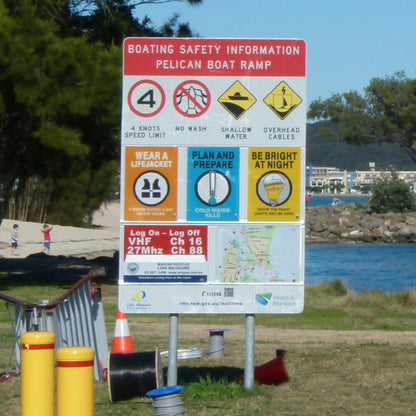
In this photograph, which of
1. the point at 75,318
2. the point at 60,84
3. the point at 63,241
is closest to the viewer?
the point at 75,318

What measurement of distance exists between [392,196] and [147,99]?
69569 mm

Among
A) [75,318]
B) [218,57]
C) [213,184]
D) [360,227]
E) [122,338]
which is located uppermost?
[218,57]

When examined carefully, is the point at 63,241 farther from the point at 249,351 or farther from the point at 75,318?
the point at 249,351

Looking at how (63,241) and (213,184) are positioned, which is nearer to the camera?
(213,184)

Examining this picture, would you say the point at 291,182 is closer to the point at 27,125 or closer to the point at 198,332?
the point at 198,332

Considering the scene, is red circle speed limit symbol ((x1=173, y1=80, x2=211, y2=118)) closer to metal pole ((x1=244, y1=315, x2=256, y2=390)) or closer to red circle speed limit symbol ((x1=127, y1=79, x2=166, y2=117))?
red circle speed limit symbol ((x1=127, y1=79, x2=166, y2=117))

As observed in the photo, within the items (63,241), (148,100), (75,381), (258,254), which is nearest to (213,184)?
(258,254)

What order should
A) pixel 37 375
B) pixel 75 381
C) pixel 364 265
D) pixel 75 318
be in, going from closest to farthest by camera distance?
pixel 75 381 < pixel 37 375 < pixel 75 318 < pixel 364 265

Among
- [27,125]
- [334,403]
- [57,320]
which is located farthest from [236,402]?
[27,125]

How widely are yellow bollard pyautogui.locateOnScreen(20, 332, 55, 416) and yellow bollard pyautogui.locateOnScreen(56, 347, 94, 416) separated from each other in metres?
0.44

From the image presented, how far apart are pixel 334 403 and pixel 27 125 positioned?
12.8 meters

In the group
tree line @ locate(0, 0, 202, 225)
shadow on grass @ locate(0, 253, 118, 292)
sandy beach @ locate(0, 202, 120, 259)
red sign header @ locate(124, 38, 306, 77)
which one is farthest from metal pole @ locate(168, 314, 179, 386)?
sandy beach @ locate(0, 202, 120, 259)

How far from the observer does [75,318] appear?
8.84 metres

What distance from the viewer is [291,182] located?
747 cm
